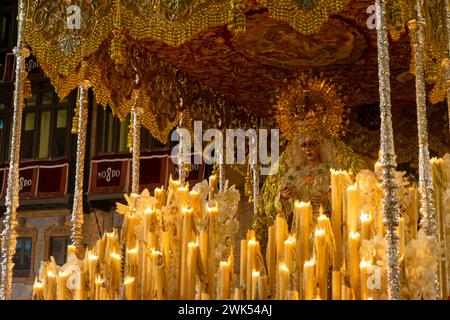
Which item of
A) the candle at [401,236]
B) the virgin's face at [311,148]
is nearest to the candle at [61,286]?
the candle at [401,236]

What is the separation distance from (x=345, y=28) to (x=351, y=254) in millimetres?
2733

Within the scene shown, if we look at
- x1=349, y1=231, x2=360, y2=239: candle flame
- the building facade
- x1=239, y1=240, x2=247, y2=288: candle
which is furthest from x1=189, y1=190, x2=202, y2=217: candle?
the building facade

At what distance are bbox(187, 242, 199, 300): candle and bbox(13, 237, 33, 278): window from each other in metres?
10.9

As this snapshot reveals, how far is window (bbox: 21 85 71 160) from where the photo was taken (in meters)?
14.3

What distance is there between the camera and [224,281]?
3695mm

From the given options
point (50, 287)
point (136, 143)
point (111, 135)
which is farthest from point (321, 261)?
point (111, 135)

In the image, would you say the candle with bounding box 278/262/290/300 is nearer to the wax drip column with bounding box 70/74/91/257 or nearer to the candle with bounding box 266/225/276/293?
the candle with bounding box 266/225/276/293

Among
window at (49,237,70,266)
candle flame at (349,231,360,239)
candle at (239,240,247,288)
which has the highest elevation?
window at (49,237,70,266)

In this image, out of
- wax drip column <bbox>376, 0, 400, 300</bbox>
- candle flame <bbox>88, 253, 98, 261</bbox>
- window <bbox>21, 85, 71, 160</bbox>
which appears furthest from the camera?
window <bbox>21, 85, 71, 160</bbox>

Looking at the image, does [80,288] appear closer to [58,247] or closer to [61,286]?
[61,286]

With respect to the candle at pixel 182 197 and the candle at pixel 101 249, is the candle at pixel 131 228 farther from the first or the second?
the candle at pixel 182 197

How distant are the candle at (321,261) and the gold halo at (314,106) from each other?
9.49 feet
